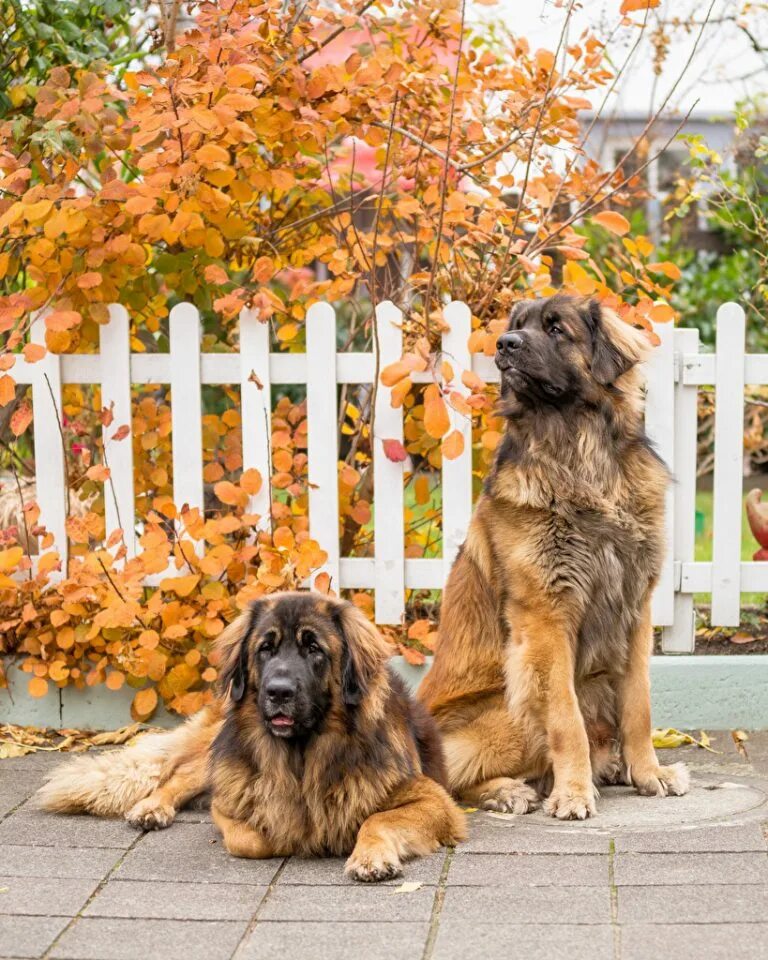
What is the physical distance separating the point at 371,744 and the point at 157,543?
164 centimetres

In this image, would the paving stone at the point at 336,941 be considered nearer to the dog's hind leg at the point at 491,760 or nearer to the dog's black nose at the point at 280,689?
the dog's black nose at the point at 280,689

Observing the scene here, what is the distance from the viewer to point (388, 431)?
5.52m

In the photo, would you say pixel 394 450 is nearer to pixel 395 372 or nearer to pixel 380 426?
pixel 380 426

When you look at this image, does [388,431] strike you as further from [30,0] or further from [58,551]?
[30,0]

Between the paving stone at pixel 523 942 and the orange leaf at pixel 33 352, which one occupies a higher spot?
the orange leaf at pixel 33 352

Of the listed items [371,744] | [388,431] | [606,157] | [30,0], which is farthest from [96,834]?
[606,157]

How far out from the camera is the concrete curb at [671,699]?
543cm

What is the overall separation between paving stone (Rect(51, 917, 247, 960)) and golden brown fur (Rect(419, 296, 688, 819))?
135 cm

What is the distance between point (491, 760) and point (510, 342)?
4.72 ft

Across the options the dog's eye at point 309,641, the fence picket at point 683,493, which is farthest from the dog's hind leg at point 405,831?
the fence picket at point 683,493

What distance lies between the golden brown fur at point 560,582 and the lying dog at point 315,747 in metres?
0.46

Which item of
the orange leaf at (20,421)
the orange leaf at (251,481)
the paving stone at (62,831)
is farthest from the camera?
the orange leaf at (251,481)

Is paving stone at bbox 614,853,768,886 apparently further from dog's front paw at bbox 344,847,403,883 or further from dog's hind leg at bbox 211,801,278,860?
dog's hind leg at bbox 211,801,278,860

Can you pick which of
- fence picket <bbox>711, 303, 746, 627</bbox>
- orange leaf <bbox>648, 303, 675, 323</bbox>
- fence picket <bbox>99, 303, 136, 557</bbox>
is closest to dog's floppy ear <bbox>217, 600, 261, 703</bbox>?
fence picket <bbox>99, 303, 136, 557</bbox>
